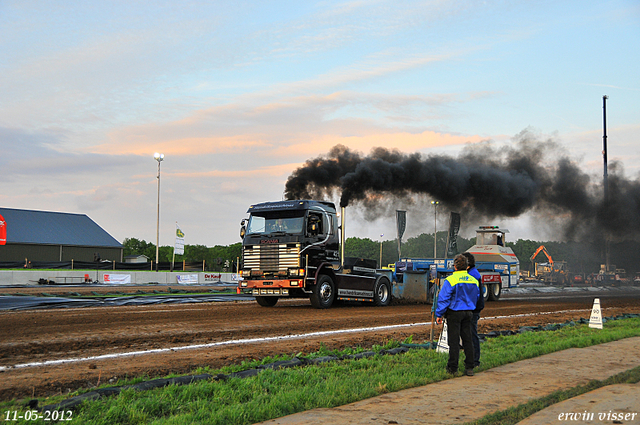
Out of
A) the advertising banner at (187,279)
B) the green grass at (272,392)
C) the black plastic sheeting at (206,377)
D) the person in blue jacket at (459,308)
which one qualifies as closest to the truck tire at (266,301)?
the black plastic sheeting at (206,377)

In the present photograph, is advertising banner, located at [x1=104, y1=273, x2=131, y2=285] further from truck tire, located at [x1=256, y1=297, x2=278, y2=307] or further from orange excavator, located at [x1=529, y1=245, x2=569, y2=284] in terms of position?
orange excavator, located at [x1=529, y1=245, x2=569, y2=284]

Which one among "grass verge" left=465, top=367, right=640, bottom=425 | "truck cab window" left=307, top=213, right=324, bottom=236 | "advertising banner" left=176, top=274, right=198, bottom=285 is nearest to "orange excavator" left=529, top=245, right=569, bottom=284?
"advertising banner" left=176, top=274, right=198, bottom=285

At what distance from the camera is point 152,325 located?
1305cm

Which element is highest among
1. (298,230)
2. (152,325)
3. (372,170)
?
(372,170)

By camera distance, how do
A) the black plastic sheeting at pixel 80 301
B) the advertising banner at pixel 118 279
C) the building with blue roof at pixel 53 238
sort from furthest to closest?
the building with blue roof at pixel 53 238 → the advertising banner at pixel 118 279 → the black plastic sheeting at pixel 80 301

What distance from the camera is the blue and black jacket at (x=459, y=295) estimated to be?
798cm

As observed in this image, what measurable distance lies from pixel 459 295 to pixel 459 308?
0.19 meters

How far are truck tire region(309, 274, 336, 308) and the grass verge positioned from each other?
11.5m

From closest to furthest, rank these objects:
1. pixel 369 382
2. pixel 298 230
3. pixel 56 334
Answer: pixel 369 382 → pixel 56 334 → pixel 298 230

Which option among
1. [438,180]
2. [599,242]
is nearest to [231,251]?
[599,242]

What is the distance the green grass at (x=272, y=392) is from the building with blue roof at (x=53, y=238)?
64.9 m

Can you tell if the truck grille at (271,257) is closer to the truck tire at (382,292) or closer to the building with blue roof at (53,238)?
the truck tire at (382,292)

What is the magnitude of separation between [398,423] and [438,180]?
27.5m

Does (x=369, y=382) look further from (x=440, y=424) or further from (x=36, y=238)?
(x=36, y=238)
